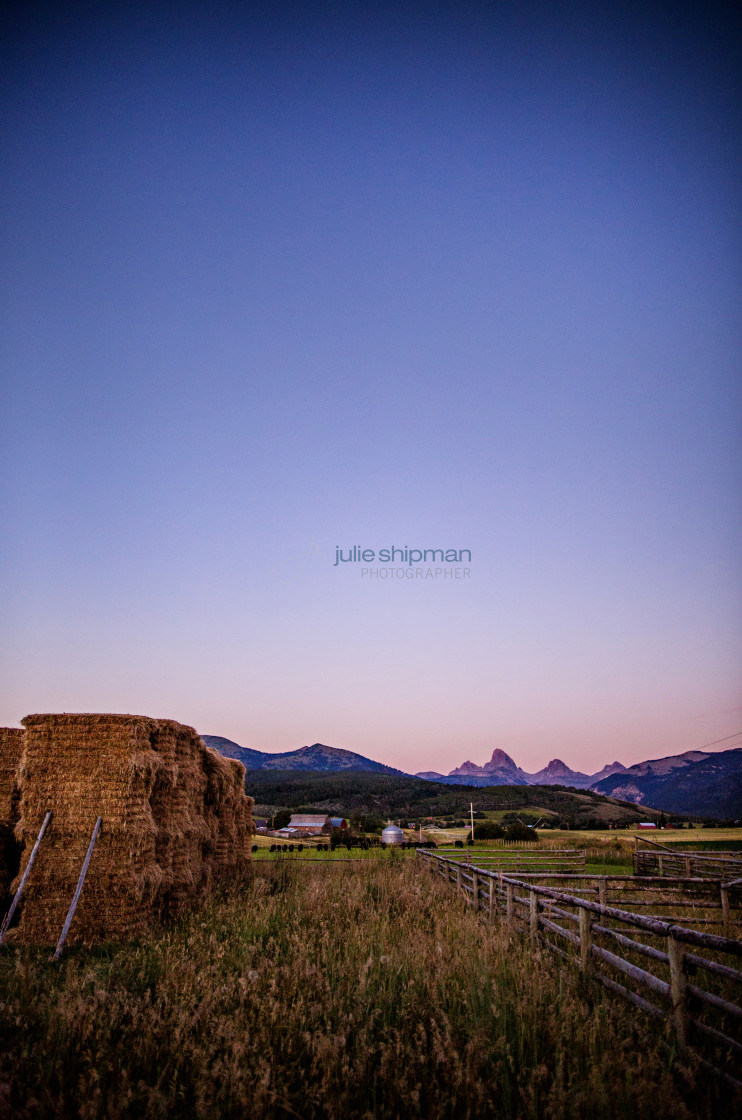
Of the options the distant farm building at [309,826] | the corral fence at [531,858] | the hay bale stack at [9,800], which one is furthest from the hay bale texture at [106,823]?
the distant farm building at [309,826]

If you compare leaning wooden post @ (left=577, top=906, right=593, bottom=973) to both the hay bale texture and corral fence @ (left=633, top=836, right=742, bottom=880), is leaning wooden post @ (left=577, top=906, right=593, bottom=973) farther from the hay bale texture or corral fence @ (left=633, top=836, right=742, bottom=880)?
corral fence @ (left=633, top=836, right=742, bottom=880)

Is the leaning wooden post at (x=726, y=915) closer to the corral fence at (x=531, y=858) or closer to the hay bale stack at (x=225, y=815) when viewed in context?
the hay bale stack at (x=225, y=815)

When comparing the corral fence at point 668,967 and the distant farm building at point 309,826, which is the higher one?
the corral fence at point 668,967

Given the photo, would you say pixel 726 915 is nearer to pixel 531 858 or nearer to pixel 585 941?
pixel 585 941

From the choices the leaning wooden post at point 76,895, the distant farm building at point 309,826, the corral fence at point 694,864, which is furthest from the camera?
the distant farm building at point 309,826

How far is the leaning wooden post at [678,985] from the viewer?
3.81 metres

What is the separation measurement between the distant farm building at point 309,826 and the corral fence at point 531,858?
49070 mm

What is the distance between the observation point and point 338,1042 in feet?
12.0

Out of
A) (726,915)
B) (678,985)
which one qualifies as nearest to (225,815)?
(726,915)

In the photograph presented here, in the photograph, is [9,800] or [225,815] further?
[225,815]

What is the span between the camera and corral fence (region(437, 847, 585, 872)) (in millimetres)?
29062

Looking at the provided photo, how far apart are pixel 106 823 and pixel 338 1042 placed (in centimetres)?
662

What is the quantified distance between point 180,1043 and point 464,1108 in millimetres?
1969

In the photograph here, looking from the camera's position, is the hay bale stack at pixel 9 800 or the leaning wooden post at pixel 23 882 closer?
the leaning wooden post at pixel 23 882
